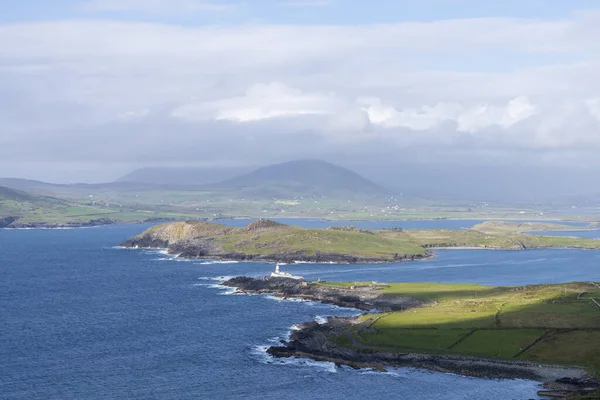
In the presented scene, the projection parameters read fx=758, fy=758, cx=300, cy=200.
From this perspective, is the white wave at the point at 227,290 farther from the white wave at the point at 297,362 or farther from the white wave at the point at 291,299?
the white wave at the point at 297,362

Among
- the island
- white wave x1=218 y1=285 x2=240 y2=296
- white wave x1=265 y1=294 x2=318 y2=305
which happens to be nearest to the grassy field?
the island

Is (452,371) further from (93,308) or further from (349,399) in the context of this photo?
(93,308)

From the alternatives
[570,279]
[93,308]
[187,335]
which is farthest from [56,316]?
[570,279]

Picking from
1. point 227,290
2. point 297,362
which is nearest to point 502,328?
point 297,362

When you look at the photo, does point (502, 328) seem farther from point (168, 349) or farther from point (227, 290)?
point (227, 290)

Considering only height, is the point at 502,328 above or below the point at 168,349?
above

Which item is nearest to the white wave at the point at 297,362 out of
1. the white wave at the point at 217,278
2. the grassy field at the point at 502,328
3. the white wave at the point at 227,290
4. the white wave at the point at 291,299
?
the grassy field at the point at 502,328
